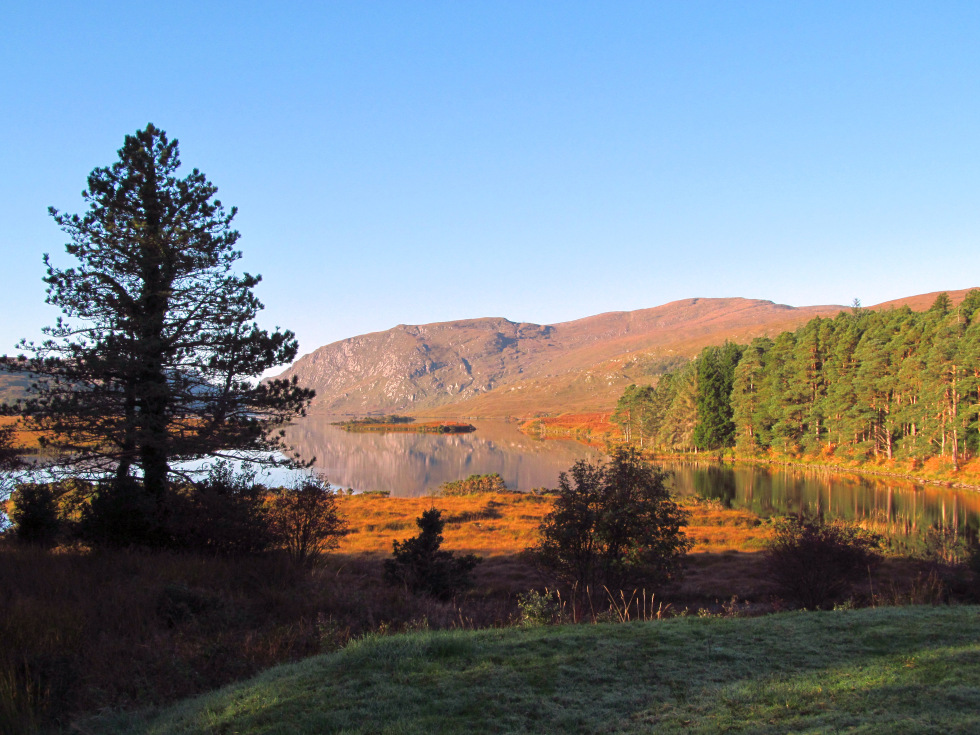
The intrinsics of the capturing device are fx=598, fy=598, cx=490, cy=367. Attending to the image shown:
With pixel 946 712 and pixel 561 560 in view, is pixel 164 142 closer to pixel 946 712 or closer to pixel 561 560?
pixel 561 560

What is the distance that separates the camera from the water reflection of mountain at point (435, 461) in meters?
65.1

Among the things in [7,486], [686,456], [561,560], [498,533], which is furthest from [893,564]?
[686,456]

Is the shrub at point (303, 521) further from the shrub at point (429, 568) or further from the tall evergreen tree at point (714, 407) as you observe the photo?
the tall evergreen tree at point (714, 407)

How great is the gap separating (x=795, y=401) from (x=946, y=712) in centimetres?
6914

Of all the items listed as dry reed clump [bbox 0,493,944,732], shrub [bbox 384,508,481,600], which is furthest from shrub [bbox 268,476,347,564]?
shrub [bbox 384,508,481,600]

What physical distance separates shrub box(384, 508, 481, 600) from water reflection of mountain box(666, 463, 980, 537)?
2107cm

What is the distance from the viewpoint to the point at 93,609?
843 cm

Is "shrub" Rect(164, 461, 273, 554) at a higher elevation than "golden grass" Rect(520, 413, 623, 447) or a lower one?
higher

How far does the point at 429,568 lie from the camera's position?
14688 millimetres

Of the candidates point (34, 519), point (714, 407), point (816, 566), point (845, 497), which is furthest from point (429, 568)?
point (714, 407)

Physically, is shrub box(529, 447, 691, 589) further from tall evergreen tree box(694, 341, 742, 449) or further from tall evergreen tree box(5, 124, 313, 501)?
tall evergreen tree box(694, 341, 742, 449)

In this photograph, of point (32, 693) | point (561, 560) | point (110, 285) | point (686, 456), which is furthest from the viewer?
point (686, 456)

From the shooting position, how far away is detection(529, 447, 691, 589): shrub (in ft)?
47.9

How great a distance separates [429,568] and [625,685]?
1021cm
